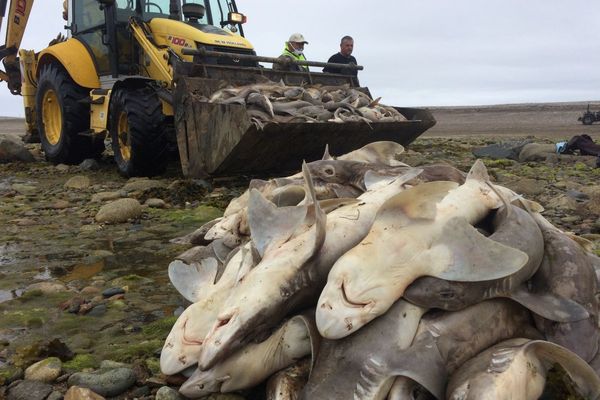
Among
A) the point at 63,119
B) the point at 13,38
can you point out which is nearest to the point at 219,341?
the point at 63,119

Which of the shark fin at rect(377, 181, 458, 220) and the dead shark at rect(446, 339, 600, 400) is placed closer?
the dead shark at rect(446, 339, 600, 400)

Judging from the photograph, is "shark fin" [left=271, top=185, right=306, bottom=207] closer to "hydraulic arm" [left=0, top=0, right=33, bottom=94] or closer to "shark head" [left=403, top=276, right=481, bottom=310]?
"shark head" [left=403, top=276, right=481, bottom=310]

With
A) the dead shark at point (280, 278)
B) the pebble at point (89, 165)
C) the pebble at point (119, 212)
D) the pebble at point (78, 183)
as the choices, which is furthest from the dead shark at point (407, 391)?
the pebble at point (89, 165)

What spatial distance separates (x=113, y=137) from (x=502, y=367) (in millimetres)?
7565

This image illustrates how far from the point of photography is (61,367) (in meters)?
2.71

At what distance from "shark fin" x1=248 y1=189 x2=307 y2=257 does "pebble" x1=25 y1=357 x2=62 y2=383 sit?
109cm

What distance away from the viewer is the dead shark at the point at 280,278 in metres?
2.20

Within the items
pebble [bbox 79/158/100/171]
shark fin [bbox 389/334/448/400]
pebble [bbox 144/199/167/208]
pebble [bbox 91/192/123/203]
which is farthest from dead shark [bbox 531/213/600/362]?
pebble [bbox 79/158/100/171]

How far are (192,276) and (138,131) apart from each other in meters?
5.10

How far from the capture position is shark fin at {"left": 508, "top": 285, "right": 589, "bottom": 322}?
2303 millimetres

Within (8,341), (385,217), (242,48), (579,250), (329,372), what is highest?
(242,48)

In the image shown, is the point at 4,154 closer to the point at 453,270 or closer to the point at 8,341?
the point at 8,341

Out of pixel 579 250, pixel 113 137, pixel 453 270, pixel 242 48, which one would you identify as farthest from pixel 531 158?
pixel 453 270

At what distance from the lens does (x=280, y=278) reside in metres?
2.31
